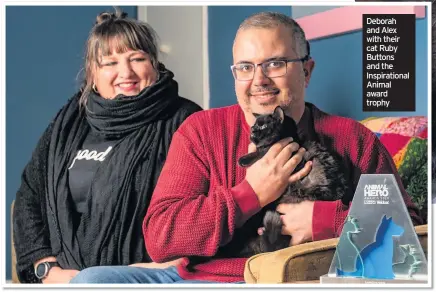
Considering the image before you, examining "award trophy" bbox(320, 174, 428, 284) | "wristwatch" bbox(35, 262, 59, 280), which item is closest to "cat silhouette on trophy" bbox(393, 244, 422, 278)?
"award trophy" bbox(320, 174, 428, 284)

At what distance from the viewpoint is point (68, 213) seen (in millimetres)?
3471

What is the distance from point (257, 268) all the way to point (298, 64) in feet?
2.69

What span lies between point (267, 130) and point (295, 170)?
194mm

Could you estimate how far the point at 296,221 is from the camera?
337cm

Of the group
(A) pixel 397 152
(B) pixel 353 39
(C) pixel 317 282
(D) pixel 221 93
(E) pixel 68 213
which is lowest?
(C) pixel 317 282

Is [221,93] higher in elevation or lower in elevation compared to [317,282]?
higher

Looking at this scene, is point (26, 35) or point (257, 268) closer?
point (257, 268)

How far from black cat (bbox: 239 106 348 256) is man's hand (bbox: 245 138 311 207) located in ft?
0.06

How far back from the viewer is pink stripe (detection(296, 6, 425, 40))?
3.43 meters

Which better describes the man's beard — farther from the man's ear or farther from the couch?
the couch

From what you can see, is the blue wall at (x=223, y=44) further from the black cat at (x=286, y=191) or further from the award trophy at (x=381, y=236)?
the award trophy at (x=381, y=236)

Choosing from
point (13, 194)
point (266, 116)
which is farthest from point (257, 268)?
point (13, 194)
